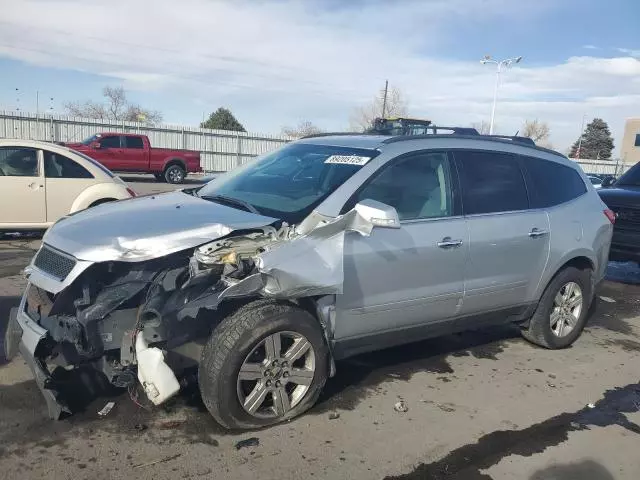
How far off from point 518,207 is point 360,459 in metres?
2.59

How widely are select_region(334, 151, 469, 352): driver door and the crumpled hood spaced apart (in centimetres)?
73

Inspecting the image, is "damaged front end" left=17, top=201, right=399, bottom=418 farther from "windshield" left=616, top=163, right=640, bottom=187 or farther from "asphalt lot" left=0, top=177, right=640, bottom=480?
"windshield" left=616, top=163, right=640, bottom=187

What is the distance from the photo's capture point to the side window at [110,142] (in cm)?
2214

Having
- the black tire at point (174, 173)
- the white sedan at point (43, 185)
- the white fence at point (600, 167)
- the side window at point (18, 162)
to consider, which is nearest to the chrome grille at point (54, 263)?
the white sedan at point (43, 185)

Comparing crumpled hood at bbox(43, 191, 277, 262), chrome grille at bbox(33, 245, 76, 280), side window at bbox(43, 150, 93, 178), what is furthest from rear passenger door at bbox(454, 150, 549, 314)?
side window at bbox(43, 150, 93, 178)

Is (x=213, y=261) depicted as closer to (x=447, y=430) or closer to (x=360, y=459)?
(x=360, y=459)

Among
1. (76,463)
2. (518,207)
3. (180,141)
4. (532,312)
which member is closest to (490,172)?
(518,207)

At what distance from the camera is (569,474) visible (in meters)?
3.29

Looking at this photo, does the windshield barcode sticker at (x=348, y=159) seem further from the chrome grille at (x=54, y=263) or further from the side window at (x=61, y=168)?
the side window at (x=61, y=168)

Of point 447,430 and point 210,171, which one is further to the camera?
point 210,171

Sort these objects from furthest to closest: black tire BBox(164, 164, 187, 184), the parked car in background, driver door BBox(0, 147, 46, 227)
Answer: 1. black tire BBox(164, 164, 187, 184)
2. driver door BBox(0, 147, 46, 227)
3. the parked car in background

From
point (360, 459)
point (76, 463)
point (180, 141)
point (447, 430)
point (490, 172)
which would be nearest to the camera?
point (76, 463)

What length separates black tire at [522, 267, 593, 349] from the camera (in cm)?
514

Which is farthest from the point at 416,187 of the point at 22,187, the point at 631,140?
the point at 631,140
